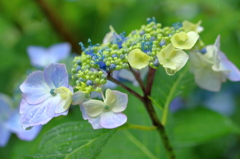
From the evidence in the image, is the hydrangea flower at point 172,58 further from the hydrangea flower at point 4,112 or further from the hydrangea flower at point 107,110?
the hydrangea flower at point 4,112

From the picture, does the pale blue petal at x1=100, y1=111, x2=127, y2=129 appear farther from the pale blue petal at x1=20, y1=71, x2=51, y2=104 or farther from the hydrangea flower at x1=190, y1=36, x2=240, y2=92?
the hydrangea flower at x1=190, y1=36, x2=240, y2=92

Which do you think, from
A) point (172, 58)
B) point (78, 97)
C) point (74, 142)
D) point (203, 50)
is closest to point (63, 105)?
point (78, 97)

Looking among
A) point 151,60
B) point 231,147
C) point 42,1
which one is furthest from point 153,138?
point 42,1

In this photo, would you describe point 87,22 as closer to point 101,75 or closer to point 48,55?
point 48,55

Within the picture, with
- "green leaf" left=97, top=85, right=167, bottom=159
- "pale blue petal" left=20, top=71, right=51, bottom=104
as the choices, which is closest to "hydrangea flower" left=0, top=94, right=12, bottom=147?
"green leaf" left=97, top=85, right=167, bottom=159

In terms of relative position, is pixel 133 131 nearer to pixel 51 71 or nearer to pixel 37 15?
pixel 51 71
